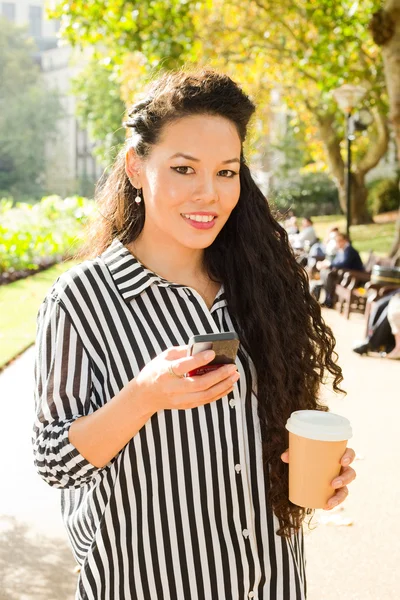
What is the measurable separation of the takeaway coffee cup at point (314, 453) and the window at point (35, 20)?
275 ft

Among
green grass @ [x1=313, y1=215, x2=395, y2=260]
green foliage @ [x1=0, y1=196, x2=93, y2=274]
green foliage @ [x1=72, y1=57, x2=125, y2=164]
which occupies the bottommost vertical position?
green grass @ [x1=313, y1=215, x2=395, y2=260]

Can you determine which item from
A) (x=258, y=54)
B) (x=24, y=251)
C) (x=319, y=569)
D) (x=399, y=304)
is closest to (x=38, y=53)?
(x=258, y=54)

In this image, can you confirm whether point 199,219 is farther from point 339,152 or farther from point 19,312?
point 339,152

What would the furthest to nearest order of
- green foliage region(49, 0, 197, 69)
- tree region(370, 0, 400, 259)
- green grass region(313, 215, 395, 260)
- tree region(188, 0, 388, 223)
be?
green grass region(313, 215, 395, 260) → tree region(188, 0, 388, 223) → green foliage region(49, 0, 197, 69) → tree region(370, 0, 400, 259)

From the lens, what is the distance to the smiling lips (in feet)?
5.97

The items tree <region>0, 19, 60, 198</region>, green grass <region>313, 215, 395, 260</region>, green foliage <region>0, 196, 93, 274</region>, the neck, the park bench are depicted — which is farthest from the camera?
tree <region>0, 19, 60, 198</region>

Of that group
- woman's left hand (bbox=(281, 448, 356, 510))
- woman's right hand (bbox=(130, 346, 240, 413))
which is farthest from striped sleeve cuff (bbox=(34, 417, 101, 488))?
woman's left hand (bbox=(281, 448, 356, 510))

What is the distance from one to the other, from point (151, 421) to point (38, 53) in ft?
241

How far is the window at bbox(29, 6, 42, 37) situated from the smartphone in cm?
→ 8382

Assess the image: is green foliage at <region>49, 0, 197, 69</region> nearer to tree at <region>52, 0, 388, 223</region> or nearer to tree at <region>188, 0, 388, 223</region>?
tree at <region>52, 0, 388, 223</region>

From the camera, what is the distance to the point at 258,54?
21500 millimetres

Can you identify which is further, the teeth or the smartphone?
the teeth

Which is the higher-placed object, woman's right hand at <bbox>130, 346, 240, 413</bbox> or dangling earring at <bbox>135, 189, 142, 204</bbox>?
dangling earring at <bbox>135, 189, 142, 204</bbox>

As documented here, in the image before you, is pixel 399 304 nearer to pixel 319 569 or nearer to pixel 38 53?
pixel 319 569
